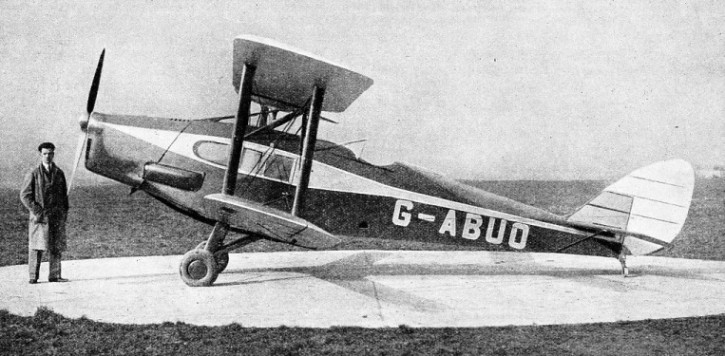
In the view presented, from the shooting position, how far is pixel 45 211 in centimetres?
663

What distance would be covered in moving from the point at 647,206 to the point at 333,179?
14.2 ft

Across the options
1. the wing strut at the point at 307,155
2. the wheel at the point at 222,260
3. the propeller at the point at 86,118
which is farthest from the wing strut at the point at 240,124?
the propeller at the point at 86,118

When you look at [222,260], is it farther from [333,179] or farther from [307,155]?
[307,155]

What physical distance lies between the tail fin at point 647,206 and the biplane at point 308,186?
14mm

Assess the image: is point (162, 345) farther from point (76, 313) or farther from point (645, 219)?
point (645, 219)

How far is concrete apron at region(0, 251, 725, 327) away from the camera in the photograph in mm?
5324

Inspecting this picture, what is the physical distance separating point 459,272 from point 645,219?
264 centimetres

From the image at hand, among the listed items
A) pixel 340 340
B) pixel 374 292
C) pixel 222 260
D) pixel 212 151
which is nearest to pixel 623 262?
pixel 374 292

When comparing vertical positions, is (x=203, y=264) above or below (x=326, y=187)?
below

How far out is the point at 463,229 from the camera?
7320mm

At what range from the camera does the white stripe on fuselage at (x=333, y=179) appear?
6.61 meters

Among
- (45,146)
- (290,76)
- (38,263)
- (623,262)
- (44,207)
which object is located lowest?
(38,263)

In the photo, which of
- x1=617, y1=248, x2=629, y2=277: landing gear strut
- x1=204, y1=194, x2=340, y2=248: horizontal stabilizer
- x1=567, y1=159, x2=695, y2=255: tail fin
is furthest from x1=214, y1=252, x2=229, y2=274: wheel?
x1=617, y1=248, x2=629, y2=277: landing gear strut

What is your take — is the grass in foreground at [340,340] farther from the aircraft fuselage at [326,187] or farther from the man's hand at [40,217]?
the aircraft fuselage at [326,187]
